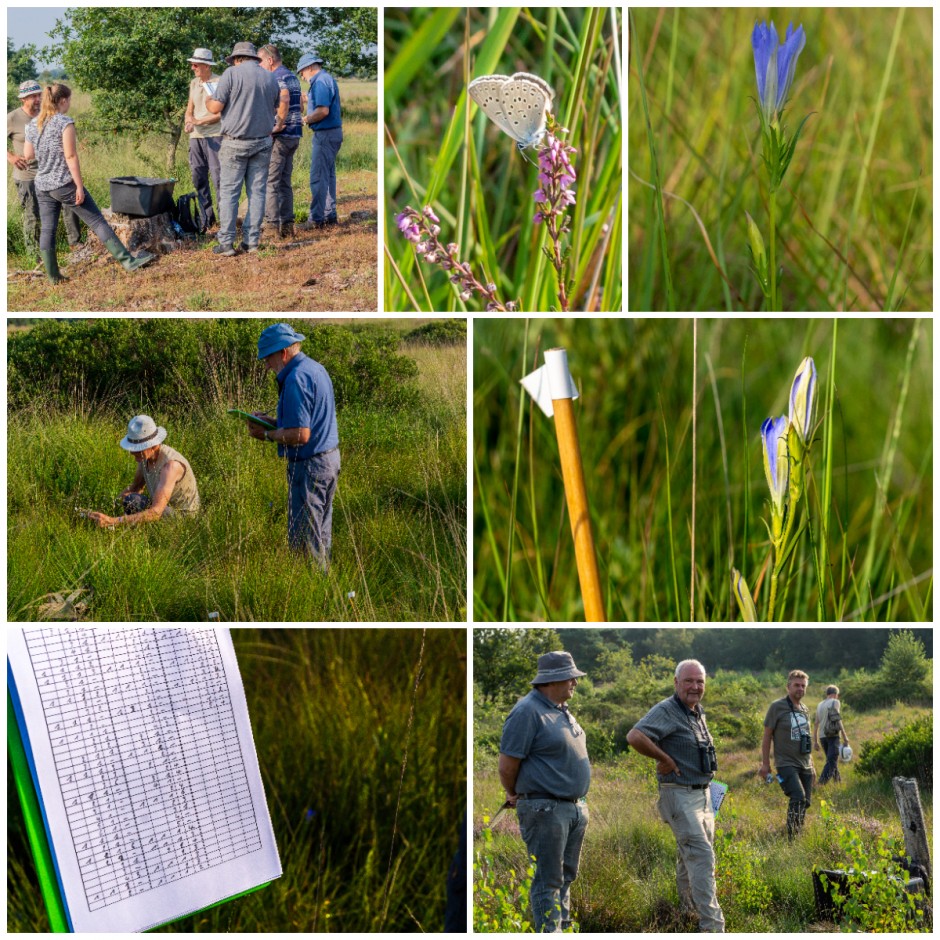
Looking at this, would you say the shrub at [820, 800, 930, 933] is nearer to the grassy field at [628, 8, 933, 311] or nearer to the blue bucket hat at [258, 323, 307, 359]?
the grassy field at [628, 8, 933, 311]

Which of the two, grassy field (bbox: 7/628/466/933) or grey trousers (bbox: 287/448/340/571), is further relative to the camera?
grassy field (bbox: 7/628/466/933)

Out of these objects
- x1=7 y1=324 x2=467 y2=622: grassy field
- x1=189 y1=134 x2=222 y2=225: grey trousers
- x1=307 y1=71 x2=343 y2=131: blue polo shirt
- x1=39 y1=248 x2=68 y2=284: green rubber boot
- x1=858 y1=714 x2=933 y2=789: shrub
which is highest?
x1=307 y1=71 x2=343 y2=131: blue polo shirt

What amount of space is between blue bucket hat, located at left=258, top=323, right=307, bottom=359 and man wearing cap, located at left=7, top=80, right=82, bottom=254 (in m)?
0.66

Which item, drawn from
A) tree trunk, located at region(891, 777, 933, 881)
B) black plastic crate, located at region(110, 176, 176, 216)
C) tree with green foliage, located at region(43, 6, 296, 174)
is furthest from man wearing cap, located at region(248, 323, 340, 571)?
tree trunk, located at region(891, 777, 933, 881)

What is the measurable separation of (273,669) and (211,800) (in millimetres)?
1090

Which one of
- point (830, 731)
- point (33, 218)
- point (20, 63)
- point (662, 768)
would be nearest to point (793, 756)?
point (830, 731)

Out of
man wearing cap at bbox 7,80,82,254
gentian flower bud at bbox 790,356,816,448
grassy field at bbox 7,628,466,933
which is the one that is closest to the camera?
gentian flower bud at bbox 790,356,816,448

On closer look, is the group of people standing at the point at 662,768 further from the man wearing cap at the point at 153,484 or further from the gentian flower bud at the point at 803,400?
the man wearing cap at the point at 153,484

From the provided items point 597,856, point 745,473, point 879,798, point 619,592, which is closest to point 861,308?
point 745,473

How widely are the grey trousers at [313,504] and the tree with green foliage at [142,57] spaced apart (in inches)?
39.7

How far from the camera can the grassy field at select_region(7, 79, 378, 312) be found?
9.96 ft

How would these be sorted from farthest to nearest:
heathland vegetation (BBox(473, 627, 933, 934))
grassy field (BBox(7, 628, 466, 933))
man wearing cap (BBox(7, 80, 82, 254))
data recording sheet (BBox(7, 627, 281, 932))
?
1. grassy field (BBox(7, 628, 466, 933))
2. man wearing cap (BBox(7, 80, 82, 254))
3. heathland vegetation (BBox(473, 627, 933, 934))
4. data recording sheet (BBox(7, 627, 281, 932))

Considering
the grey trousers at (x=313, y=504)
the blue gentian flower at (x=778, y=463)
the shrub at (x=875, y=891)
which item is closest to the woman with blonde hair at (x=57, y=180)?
the grey trousers at (x=313, y=504)

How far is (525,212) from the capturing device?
2.96 meters
